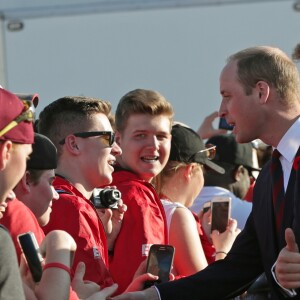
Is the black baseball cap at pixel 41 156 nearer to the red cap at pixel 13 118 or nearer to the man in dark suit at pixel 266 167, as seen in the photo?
the man in dark suit at pixel 266 167

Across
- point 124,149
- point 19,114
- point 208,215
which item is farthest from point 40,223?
point 208,215

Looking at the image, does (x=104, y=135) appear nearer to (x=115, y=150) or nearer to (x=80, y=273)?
(x=115, y=150)

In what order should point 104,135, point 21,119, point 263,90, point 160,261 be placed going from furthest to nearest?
point 104,135
point 160,261
point 263,90
point 21,119

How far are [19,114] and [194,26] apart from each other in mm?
7873

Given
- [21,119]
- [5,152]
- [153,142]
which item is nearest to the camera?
[5,152]

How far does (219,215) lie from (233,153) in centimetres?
176

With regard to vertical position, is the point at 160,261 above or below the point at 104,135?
below

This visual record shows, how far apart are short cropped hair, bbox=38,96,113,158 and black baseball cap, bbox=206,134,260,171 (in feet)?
8.30

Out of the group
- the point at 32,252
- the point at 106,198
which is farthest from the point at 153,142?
the point at 32,252

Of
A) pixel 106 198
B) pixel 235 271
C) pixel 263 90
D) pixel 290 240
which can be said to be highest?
pixel 263 90

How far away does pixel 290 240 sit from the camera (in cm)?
413

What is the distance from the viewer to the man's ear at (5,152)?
3420 millimetres

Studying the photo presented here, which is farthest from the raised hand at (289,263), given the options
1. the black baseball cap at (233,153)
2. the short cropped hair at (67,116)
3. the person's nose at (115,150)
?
the black baseball cap at (233,153)

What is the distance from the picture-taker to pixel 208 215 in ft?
21.2
